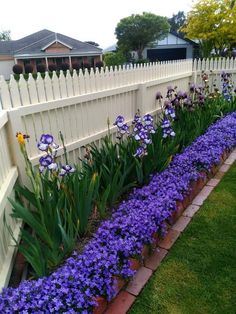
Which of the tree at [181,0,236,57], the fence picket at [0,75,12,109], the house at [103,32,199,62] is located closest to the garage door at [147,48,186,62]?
the house at [103,32,199,62]

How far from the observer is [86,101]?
3.57 metres

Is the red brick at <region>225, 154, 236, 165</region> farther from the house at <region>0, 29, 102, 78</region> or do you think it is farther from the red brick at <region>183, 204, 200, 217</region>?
the house at <region>0, 29, 102, 78</region>

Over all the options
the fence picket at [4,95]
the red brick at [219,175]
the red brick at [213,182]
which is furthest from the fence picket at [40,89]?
the red brick at [219,175]

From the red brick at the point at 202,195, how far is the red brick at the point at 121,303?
152cm

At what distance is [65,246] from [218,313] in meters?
1.15

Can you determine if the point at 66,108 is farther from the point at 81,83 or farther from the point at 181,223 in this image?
the point at 181,223

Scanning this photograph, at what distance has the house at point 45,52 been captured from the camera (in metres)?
35.1

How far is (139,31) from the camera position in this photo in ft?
147

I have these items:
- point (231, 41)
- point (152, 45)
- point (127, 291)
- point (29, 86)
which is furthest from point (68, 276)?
point (152, 45)

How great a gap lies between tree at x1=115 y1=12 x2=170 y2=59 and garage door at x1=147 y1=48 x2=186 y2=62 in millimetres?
1894

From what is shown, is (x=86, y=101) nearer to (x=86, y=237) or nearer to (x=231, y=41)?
(x=86, y=237)

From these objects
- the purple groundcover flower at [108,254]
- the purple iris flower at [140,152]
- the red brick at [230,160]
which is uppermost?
the purple iris flower at [140,152]

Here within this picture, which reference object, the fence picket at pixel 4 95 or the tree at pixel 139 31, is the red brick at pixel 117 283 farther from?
the tree at pixel 139 31

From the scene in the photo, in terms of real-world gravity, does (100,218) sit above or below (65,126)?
below
